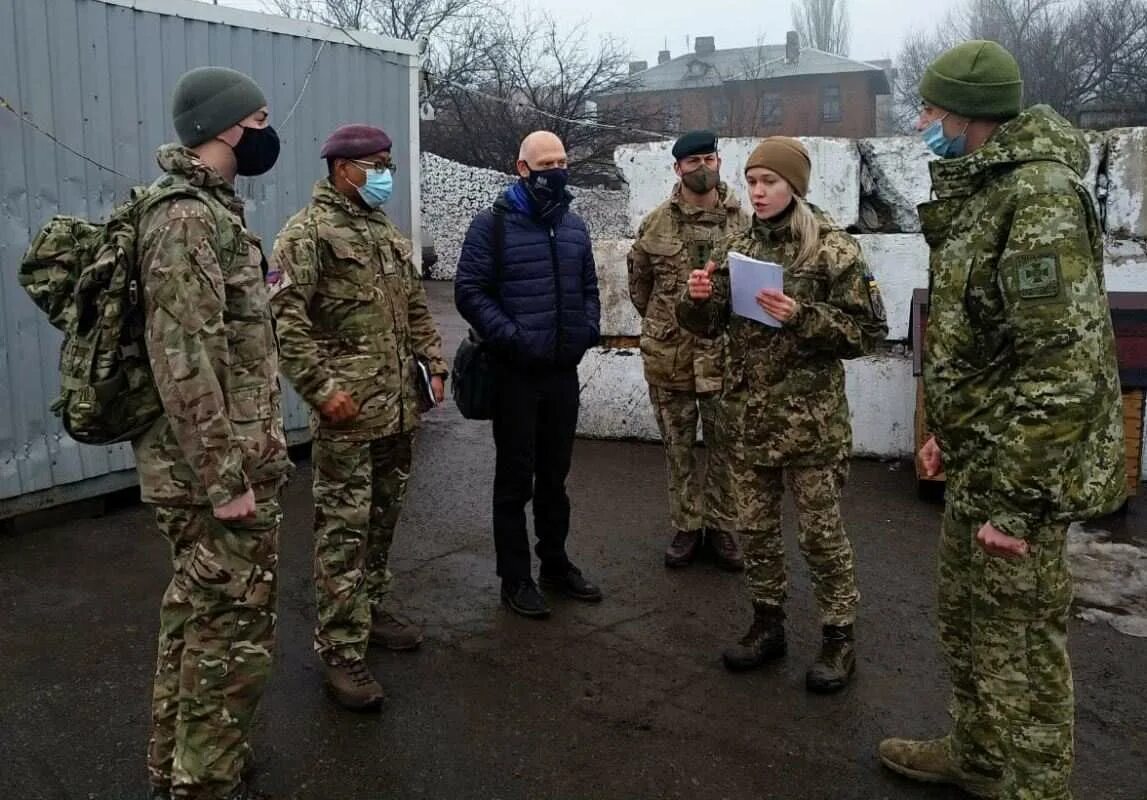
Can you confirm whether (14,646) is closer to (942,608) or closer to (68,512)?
(68,512)

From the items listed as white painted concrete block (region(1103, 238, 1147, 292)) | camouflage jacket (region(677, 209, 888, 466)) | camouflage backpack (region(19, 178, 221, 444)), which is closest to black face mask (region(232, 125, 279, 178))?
camouflage backpack (region(19, 178, 221, 444))

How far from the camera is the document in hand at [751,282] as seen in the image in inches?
134

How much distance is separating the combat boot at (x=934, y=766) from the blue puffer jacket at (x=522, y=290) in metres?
1.91

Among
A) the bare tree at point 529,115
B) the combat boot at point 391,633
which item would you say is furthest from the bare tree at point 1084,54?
the combat boot at point 391,633

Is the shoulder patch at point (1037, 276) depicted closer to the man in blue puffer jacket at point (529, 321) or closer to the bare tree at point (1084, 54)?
the man in blue puffer jacket at point (529, 321)

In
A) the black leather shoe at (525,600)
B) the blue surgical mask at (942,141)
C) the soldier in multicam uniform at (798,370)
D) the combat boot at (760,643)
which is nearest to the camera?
the blue surgical mask at (942,141)

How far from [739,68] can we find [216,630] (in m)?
48.8

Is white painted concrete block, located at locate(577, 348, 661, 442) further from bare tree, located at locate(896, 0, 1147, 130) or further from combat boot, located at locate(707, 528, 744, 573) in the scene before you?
bare tree, located at locate(896, 0, 1147, 130)

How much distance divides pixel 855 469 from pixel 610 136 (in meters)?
15.0

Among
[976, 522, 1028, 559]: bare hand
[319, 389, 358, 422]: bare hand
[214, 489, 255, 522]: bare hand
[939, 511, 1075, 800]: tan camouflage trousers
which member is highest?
[319, 389, 358, 422]: bare hand

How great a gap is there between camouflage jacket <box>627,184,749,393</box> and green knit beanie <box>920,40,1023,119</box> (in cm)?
220

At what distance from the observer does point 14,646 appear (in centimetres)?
401

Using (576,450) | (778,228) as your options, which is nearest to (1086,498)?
→ (778,228)

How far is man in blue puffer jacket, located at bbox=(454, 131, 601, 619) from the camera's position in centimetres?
407
